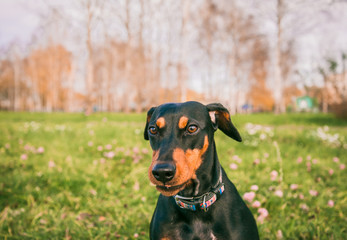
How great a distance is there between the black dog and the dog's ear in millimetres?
146

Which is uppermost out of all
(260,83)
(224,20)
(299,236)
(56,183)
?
(224,20)

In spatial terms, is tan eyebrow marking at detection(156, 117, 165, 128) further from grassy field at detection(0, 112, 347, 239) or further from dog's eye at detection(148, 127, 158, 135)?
grassy field at detection(0, 112, 347, 239)

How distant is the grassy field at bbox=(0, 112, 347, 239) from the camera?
272 cm

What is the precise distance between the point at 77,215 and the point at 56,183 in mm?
989

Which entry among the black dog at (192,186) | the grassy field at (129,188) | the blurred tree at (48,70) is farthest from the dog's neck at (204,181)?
the blurred tree at (48,70)

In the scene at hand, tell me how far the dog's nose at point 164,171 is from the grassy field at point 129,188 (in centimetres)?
129

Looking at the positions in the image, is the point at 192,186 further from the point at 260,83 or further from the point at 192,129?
the point at 260,83

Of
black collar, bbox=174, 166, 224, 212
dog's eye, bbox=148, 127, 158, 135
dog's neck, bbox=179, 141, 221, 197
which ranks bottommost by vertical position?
black collar, bbox=174, 166, 224, 212

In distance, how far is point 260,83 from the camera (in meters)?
41.2

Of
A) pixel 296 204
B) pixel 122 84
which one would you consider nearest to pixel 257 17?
pixel 296 204

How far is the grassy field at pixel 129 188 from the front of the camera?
2.72 metres

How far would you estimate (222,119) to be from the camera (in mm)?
2346

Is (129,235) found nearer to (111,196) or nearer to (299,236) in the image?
(111,196)

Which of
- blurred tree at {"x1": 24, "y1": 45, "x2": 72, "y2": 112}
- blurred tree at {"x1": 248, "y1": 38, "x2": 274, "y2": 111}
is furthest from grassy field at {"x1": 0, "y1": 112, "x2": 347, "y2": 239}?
blurred tree at {"x1": 24, "y1": 45, "x2": 72, "y2": 112}
